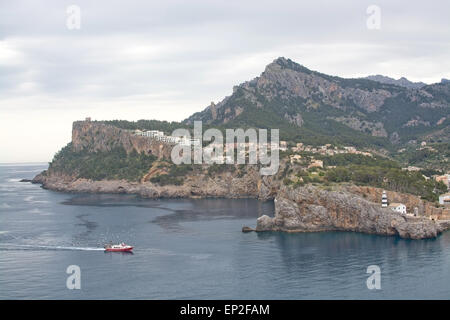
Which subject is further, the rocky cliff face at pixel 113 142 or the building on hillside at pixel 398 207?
the rocky cliff face at pixel 113 142

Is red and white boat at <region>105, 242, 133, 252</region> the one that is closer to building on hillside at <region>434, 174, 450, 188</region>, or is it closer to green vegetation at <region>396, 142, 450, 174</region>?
building on hillside at <region>434, 174, 450, 188</region>

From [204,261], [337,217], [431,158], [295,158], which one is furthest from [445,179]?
[204,261]

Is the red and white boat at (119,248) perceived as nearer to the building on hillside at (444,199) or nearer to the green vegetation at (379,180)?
the green vegetation at (379,180)

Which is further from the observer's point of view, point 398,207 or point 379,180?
point 379,180

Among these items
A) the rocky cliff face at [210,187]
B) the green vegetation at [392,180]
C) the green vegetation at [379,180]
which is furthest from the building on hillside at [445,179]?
the rocky cliff face at [210,187]

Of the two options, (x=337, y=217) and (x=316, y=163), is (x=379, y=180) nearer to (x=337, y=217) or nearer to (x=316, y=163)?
(x=337, y=217)

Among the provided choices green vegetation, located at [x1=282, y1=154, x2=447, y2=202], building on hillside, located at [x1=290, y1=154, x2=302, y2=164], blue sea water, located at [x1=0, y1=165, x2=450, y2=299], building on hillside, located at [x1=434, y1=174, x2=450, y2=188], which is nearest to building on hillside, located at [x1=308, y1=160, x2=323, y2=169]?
building on hillside, located at [x1=290, y1=154, x2=302, y2=164]

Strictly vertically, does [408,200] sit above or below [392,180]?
below
